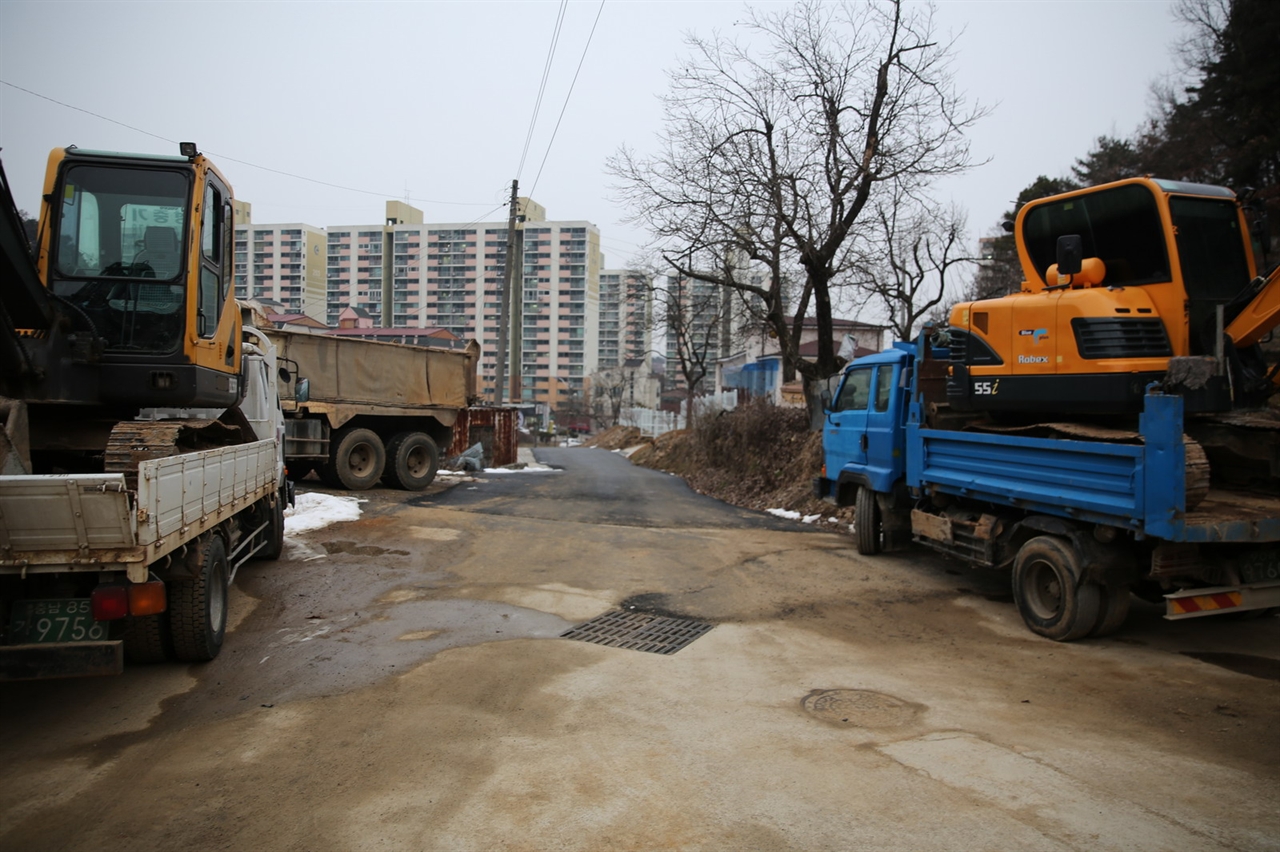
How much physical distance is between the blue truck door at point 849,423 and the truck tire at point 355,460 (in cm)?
979

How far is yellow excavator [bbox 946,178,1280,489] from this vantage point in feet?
21.0

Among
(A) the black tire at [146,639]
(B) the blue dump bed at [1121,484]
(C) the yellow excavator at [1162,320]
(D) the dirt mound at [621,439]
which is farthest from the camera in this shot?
(D) the dirt mound at [621,439]

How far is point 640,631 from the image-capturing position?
267 inches

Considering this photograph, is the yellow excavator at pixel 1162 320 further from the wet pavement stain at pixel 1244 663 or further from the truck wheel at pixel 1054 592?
the wet pavement stain at pixel 1244 663

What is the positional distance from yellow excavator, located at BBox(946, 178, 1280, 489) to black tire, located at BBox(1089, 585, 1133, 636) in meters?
1.40

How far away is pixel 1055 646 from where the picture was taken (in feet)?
21.3

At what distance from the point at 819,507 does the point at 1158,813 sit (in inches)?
436

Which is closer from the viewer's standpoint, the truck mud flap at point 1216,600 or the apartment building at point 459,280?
the truck mud flap at point 1216,600

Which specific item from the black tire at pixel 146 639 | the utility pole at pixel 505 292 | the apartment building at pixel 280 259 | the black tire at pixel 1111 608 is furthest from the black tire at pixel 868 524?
the apartment building at pixel 280 259

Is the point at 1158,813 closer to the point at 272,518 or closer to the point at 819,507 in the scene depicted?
the point at 272,518

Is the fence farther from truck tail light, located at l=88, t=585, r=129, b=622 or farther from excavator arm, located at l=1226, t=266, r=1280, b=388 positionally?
truck tail light, located at l=88, t=585, r=129, b=622

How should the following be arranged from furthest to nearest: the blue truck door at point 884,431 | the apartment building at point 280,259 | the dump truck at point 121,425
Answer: the apartment building at point 280,259
the blue truck door at point 884,431
the dump truck at point 121,425

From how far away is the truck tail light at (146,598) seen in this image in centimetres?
448

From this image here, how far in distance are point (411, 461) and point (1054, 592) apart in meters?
13.8
